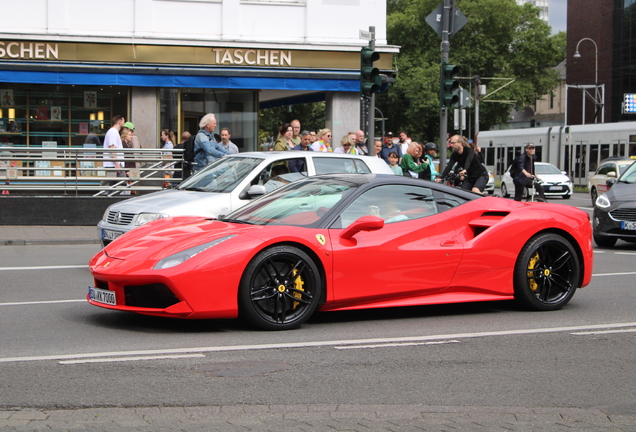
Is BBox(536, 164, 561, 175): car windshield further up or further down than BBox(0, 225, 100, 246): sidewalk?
further up

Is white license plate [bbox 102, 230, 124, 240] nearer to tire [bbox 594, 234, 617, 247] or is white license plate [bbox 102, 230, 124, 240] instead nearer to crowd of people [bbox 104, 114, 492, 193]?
crowd of people [bbox 104, 114, 492, 193]

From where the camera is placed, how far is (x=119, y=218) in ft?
35.0

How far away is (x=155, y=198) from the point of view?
35.8 ft

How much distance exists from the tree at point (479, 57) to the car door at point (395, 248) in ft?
197

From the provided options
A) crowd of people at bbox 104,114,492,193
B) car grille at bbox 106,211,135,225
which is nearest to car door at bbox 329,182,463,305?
car grille at bbox 106,211,135,225

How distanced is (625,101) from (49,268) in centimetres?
5616

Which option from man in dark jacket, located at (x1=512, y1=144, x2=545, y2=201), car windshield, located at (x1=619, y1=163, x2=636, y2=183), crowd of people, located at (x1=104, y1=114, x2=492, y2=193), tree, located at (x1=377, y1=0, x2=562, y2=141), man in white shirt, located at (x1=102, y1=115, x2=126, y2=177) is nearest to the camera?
crowd of people, located at (x1=104, y1=114, x2=492, y2=193)

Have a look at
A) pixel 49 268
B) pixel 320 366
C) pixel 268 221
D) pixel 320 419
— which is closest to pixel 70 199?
pixel 49 268

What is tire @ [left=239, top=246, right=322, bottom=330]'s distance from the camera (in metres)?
6.73

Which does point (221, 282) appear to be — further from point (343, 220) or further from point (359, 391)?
point (359, 391)

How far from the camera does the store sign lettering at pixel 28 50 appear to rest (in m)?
21.7

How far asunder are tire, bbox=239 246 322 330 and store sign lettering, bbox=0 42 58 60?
55.6 feet

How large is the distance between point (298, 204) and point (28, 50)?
16389mm

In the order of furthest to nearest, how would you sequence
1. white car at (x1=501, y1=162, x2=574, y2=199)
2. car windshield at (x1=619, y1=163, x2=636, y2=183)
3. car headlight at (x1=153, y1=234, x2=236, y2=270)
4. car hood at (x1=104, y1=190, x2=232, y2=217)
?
Answer: white car at (x1=501, y1=162, x2=574, y2=199)
car windshield at (x1=619, y1=163, x2=636, y2=183)
car hood at (x1=104, y1=190, x2=232, y2=217)
car headlight at (x1=153, y1=234, x2=236, y2=270)
